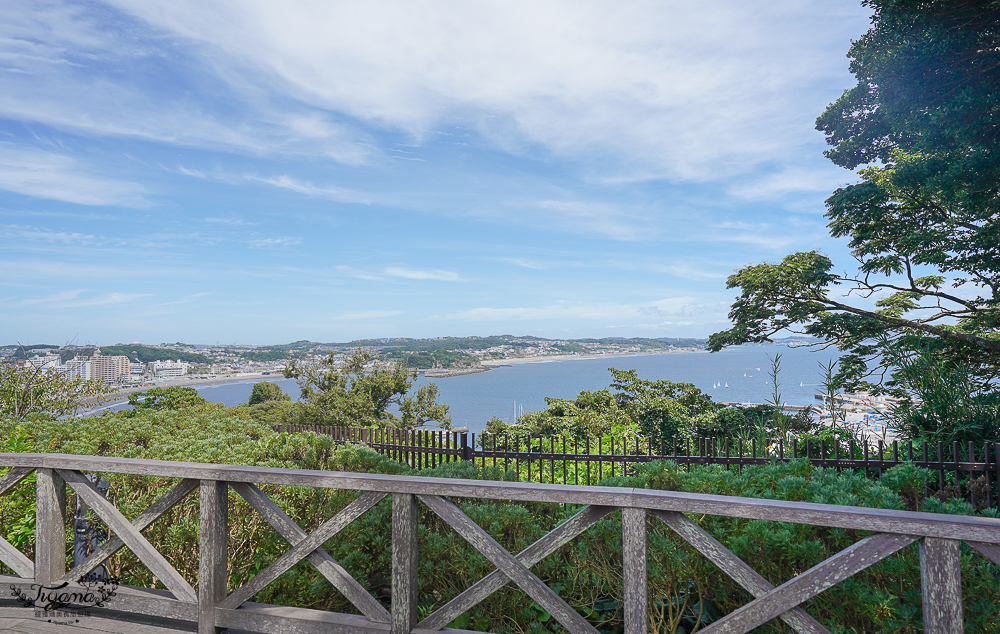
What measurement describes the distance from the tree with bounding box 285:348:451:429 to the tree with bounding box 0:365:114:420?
7.50m

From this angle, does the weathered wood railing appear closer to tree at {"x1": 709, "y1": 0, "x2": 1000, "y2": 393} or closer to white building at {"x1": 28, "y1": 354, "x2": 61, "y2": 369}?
tree at {"x1": 709, "y1": 0, "x2": 1000, "y2": 393}

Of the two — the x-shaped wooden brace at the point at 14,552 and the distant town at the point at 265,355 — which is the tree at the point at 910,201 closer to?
the distant town at the point at 265,355

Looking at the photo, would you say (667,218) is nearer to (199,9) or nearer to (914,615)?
(199,9)

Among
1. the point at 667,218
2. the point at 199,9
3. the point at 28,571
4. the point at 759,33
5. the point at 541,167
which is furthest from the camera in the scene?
the point at 667,218

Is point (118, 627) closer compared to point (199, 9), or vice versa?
point (118, 627)

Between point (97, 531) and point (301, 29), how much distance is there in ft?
23.9

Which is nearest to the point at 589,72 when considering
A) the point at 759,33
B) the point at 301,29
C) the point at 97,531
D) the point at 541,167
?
the point at 759,33

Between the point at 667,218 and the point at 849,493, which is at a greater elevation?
the point at 667,218

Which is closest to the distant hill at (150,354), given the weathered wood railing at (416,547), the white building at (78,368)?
the white building at (78,368)

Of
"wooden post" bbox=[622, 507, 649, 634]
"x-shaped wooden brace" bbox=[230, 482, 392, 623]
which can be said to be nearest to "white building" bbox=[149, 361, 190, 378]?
"x-shaped wooden brace" bbox=[230, 482, 392, 623]

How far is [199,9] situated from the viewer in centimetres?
733

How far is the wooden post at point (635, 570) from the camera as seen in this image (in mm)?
1862

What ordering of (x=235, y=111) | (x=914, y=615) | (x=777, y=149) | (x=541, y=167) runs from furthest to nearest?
(x=541, y=167) < (x=777, y=149) < (x=235, y=111) < (x=914, y=615)

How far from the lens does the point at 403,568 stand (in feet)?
7.11
